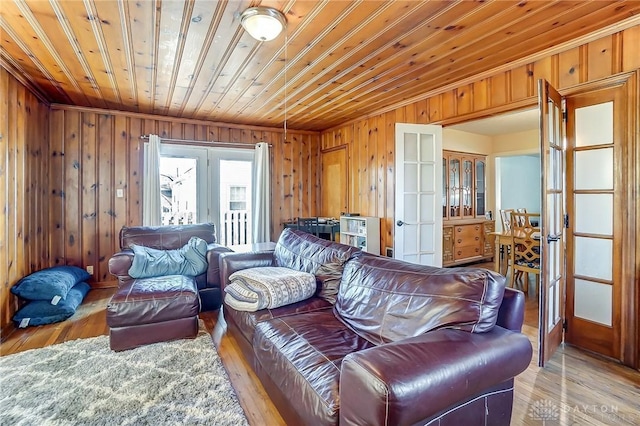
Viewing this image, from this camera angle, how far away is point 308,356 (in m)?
1.51

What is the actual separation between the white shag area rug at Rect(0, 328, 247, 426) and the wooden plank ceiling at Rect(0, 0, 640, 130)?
235cm

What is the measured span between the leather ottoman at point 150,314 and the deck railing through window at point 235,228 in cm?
233

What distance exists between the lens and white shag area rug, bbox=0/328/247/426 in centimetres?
174

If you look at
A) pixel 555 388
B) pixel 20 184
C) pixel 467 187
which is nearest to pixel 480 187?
pixel 467 187

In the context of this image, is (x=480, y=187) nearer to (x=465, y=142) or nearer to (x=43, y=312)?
(x=465, y=142)

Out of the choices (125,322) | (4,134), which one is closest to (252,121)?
(4,134)

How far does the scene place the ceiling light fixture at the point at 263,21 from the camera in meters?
1.96

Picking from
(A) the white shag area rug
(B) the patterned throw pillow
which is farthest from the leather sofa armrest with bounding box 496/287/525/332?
(A) the white shag area rug

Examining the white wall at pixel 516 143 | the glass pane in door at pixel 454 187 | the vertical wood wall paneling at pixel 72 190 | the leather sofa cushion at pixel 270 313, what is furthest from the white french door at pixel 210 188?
the white wall at pixel 516 143

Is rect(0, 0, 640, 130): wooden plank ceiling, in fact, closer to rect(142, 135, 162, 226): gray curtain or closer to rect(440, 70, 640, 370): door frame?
rect(440, 70, 640, 370): door frame

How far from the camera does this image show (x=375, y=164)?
4492mm

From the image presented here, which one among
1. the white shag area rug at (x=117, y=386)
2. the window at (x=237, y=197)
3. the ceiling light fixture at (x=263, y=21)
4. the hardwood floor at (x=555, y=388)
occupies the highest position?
the ceiling light fixture at (x=263, y=21)

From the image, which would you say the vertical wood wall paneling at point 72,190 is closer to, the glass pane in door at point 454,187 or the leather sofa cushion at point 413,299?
the leather sofa cushion at point 413,299

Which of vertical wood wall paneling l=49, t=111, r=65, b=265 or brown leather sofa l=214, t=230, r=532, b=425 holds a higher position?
vertical wood wall paneling l=49, t=111, r=65, b=265
